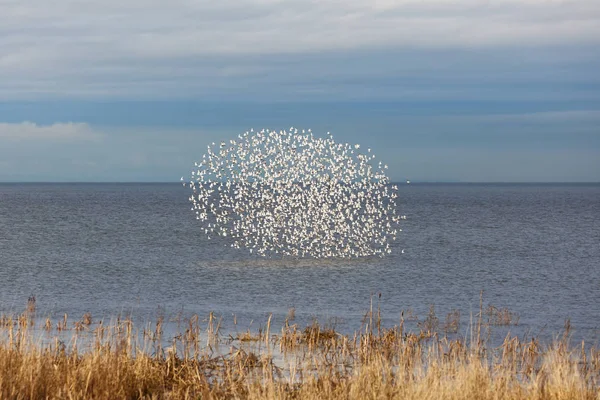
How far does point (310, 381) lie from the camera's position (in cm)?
1243

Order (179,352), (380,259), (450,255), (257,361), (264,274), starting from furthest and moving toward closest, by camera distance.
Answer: (450,255)
(380,259)
(264,274)
(179,352)
(257,361)

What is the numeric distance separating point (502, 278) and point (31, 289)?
20990 millimetres

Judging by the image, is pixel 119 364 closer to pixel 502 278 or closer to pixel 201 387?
pixel 201 387

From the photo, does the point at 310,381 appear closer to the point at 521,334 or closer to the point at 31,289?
the point at 521,334

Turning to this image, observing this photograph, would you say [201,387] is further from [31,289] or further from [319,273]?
[319,273]

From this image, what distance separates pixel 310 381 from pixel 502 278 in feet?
92.8

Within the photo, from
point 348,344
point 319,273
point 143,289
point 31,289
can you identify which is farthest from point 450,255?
point 348,344

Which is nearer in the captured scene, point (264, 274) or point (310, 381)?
point (310, 381)

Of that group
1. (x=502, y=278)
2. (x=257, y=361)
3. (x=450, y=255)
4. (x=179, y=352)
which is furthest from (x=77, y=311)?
(x=450, y=255)

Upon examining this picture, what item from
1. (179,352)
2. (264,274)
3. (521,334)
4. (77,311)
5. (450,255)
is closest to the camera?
(179,352)

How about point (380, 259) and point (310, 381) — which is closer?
point (310, 381)

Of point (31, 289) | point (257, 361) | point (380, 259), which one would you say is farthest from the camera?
point (380, 259)

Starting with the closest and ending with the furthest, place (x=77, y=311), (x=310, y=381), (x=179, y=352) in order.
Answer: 1. (x=310, y=381)
2. (x=179, y=352)
3. (x=77, y=311)

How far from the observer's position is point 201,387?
12.5 metres
